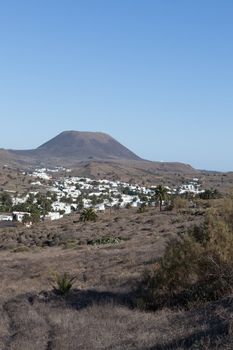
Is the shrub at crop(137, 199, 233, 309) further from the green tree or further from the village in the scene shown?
the green tree

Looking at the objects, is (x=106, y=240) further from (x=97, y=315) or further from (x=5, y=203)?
(x=5, y=203)

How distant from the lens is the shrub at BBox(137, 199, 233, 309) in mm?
13109

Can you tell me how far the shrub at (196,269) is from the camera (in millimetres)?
13109

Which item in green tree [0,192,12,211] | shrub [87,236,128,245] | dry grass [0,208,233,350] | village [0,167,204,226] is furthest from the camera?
green tree [0,192,12,211]

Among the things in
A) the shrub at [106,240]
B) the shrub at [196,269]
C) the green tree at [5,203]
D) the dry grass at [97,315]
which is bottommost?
the green tree at [5,203]

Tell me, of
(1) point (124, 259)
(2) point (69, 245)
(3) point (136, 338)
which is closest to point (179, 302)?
(3) point (136, 338)

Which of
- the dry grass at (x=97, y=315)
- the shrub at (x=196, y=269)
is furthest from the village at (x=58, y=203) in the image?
the shrub at (x=196, y=269)

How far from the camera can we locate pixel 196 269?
1377cm

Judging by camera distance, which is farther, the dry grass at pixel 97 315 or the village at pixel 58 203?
the village at pixel 58 203

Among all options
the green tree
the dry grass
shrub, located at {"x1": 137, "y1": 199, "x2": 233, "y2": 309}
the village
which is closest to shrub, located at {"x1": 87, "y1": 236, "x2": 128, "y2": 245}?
the dry grass

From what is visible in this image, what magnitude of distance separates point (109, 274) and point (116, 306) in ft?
22.5

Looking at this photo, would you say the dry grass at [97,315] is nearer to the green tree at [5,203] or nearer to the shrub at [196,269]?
the shrub at [196,269]

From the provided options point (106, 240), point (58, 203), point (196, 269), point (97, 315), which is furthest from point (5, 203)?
point (97, 315)

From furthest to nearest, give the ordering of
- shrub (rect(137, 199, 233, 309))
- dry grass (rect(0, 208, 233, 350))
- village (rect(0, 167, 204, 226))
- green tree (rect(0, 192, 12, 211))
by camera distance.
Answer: green tree (rect(0, 192, 12, 211)), village (rect(0, 167, 204, 226)), shrub (rect(137, 199, 233, 309)), dry grass (rect(0, 208, 233, 350))
